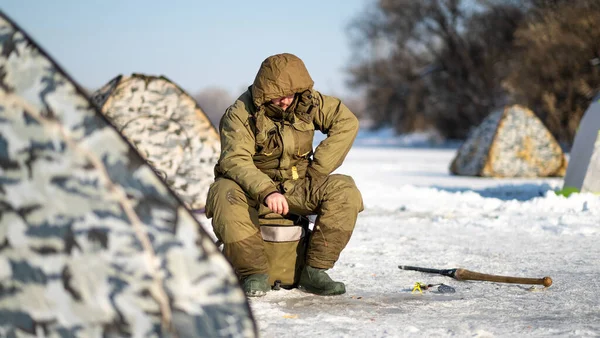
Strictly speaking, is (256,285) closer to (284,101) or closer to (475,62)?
(284,101)

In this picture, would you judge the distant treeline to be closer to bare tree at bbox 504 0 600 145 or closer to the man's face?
bare tree at bbox 504 0 600 145

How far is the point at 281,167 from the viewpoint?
380 cm

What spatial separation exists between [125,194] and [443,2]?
30584mm

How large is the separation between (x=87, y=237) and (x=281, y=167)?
1684mm

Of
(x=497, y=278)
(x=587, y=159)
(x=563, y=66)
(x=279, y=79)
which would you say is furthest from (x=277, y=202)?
(x=563, y=66)

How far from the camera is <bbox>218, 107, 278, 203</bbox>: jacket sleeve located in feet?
11.5

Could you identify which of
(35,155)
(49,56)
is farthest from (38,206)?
(49,56)

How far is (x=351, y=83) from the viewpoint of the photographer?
116ft

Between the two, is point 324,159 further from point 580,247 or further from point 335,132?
point 580,247

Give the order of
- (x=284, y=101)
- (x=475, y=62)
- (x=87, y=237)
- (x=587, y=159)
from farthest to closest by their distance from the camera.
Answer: (x=475, y=62), (x=587, y=159), (x=284, y=101), (x=87, y=237)

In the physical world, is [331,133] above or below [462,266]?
above

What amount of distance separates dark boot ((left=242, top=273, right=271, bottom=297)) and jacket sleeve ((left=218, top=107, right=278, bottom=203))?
0.38 meters

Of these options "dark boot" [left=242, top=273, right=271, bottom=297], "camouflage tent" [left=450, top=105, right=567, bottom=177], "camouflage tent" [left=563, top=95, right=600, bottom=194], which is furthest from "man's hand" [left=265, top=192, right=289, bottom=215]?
"camouflage tent" [left=450, top=105, right=567, bottom=177]

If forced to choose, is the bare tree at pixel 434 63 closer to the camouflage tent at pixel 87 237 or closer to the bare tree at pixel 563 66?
the bare tree at pixel 563 66
